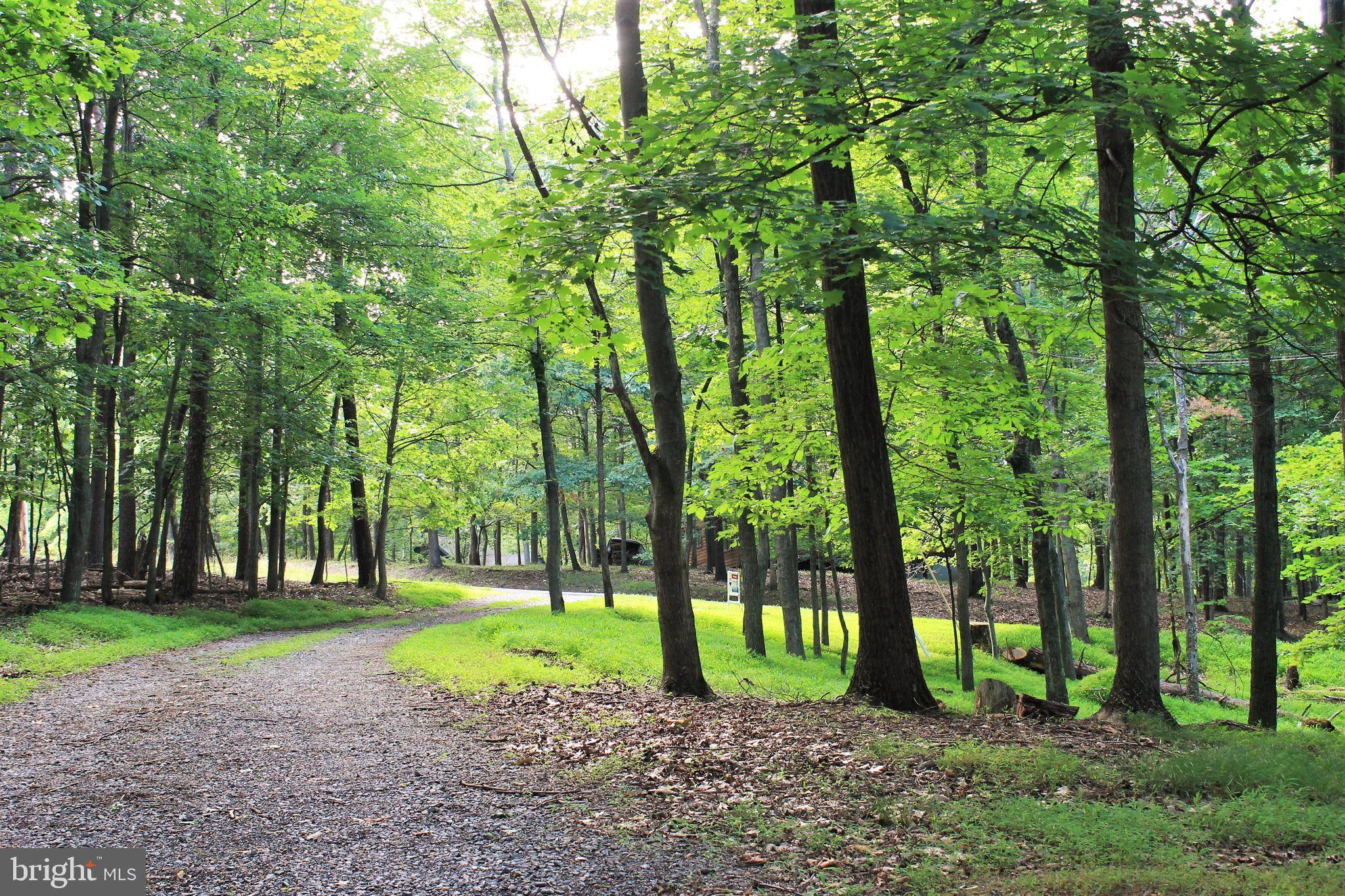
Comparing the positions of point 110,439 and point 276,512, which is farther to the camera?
point 276,512

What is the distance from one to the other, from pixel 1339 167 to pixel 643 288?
6750 mm

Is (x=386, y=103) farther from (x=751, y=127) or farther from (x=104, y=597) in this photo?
(x=751, y=127)

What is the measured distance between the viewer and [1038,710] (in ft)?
24.5

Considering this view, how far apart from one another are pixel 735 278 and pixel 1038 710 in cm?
838

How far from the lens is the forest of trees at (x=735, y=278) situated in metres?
4.93

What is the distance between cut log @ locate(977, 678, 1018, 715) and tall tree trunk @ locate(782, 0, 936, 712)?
2.12 m

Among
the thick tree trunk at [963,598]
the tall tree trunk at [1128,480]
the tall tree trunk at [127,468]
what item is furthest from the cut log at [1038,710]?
the tall tree trunk at [127,468]

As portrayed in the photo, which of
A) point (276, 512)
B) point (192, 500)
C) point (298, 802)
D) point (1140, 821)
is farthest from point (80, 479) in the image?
point (1140, 821)

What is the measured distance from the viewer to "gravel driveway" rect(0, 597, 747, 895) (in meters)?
3.72

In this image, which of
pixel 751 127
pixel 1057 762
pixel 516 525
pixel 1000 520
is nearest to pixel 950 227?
pixel 751 127

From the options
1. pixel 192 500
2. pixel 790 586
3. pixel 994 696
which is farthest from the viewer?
pixel 192 500

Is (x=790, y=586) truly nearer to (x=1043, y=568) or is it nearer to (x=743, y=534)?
(x=743, y=534)

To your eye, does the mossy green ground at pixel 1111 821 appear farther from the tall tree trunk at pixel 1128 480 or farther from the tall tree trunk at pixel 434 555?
the tall tree trunk at pixel 434 555

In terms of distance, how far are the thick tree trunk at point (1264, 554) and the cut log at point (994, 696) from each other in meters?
2.81
